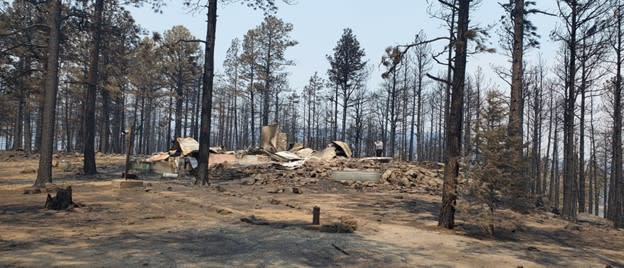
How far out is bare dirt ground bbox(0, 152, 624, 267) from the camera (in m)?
6.14

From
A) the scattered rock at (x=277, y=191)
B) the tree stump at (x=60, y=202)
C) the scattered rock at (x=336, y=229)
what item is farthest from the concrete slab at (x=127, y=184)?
the scattered rock at (x=336, y=229)

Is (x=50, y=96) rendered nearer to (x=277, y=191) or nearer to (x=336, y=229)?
(x=277, y=191)

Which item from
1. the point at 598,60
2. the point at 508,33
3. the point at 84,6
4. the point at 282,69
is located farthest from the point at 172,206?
the point at 282,69

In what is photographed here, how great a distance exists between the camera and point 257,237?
25.3 feet

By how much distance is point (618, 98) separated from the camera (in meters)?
22.0

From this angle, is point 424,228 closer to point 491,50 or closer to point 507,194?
point 507,194

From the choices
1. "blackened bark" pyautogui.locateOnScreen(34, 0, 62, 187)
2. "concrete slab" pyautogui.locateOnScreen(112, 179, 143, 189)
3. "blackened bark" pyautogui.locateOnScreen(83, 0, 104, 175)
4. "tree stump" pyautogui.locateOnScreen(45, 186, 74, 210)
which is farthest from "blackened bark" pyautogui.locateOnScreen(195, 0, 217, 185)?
"tree stump" pyautogui.locateOnScreen(45, 186, 74, 210)

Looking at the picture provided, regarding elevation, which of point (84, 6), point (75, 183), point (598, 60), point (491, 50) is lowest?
point (75, 183)

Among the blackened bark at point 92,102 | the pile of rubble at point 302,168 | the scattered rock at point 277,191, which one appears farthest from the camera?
the pile of rubble at point 302,168

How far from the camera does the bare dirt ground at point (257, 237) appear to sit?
6.14 metres

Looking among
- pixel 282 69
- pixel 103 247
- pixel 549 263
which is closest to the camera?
pixel 103 247

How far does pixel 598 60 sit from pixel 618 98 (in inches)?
97.3

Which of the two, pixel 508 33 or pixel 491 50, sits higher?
pixel 508 33

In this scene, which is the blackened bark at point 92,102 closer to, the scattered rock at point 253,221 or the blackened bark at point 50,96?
the blackened bark at point 50,96
